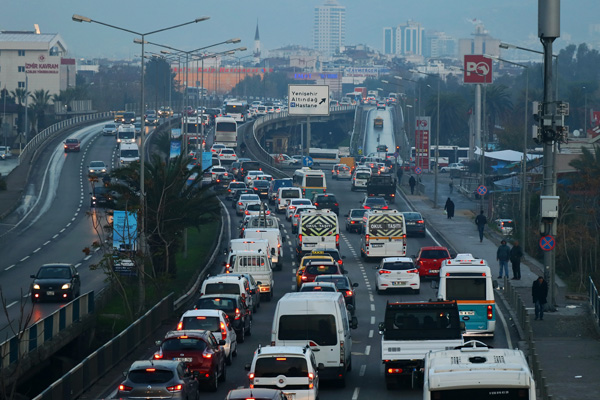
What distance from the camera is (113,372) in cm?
2797

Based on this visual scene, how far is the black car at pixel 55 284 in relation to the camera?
40.3 m

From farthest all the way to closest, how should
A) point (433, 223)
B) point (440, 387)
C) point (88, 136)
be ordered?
point (88, 136), point (433, 223), point (440, 387)

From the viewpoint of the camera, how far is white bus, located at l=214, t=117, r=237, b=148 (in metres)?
113

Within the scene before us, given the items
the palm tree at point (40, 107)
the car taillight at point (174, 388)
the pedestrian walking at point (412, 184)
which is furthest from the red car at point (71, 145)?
the car taillight at point (174, 388)

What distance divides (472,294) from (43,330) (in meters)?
11.6

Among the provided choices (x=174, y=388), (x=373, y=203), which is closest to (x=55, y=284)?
(x=174, y=388)

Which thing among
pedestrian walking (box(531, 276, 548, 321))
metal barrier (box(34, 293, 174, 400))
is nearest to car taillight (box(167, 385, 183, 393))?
metal barrier (box(34, 293, 174, 400))

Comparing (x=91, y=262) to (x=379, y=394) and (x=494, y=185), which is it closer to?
(x=379, y=394)

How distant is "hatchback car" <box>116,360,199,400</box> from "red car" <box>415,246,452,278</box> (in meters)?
24.0

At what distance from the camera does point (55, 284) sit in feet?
133

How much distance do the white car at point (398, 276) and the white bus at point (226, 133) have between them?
72187mm

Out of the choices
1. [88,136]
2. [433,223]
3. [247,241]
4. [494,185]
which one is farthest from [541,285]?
[88,136]

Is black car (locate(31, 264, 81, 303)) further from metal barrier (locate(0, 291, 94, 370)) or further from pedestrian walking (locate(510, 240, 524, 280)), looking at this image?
pedestrian walking (locate(510, 240, 524, 280))

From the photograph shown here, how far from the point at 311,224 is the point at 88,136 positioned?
71.0 m
